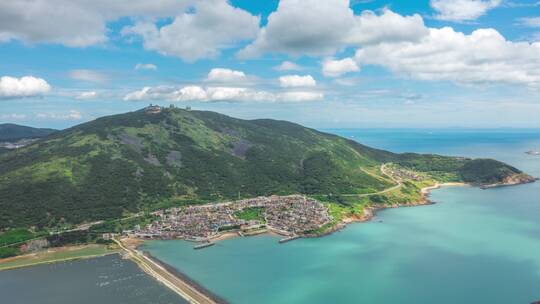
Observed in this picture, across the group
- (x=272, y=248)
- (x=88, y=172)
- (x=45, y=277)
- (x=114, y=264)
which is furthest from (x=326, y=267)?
(x=88, y=172)

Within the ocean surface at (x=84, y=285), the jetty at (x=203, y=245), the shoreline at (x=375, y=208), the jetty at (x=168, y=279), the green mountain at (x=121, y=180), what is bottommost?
the ocean surface at (x=84, y=285)

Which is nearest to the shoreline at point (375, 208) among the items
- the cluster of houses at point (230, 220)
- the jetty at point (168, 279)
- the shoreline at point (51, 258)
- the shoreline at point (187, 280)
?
the cluster of houses at point (230, 220)

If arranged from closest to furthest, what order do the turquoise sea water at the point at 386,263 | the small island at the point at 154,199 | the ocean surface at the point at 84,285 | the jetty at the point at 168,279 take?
1. the jetty at the point at 168,279
2. the ocean surface at the point at 84,285
3. the turquoise sea water at the point at 386,263
4. the small island at the point at 154,199

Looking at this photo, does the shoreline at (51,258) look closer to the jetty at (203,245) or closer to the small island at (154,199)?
the small island at (154,199)

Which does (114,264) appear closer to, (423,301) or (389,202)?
(423,301)

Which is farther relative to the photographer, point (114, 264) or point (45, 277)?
Result: point (114, 264)

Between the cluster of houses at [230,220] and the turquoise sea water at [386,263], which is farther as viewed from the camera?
the cluster of houses at [230,220]

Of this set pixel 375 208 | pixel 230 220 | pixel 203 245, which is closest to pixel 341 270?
pixel 203 245
